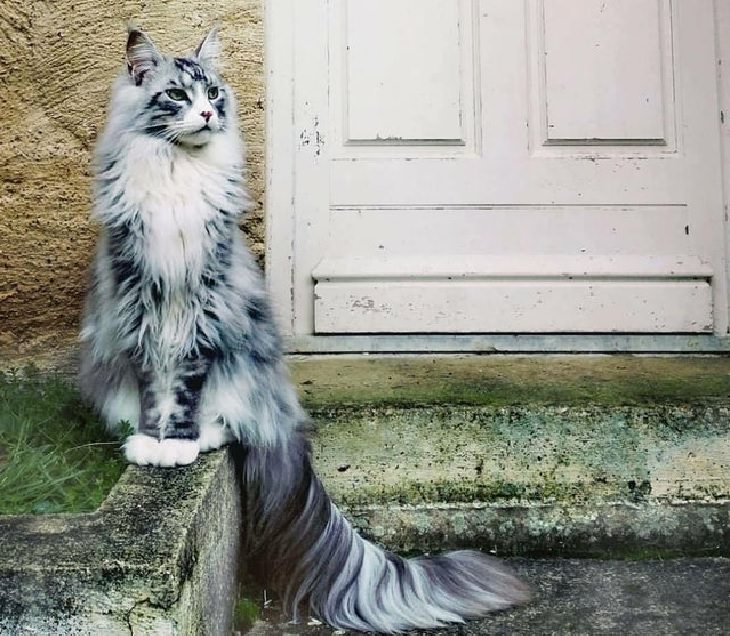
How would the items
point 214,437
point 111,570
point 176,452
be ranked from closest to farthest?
point 111,570 < point 176,452 < point 214,437

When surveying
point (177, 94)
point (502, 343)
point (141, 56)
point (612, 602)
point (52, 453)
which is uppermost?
point (141, 56)

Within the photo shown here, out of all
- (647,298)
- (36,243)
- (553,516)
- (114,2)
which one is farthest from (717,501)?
(114,2)

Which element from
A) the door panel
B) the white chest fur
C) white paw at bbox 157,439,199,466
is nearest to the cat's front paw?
white paw at bbox 157,439,199,466

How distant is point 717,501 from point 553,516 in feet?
1.44

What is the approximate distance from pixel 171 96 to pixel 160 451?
80cm

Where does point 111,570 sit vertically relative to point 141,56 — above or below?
below

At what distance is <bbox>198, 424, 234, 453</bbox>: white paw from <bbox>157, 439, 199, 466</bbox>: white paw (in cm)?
5

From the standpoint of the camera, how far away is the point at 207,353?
1764 mm

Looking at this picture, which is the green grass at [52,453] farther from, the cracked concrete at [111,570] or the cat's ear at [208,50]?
the cat's ear at [208,50]

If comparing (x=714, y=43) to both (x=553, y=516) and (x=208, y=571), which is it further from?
(x=208, y=571)

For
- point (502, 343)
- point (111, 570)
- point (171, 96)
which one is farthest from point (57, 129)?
point (111, 570)

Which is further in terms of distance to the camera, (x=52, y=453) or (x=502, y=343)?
(x=502, y=343)

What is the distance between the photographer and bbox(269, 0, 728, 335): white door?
2.68 meters

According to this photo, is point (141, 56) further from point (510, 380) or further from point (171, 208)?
point (510, 380)
